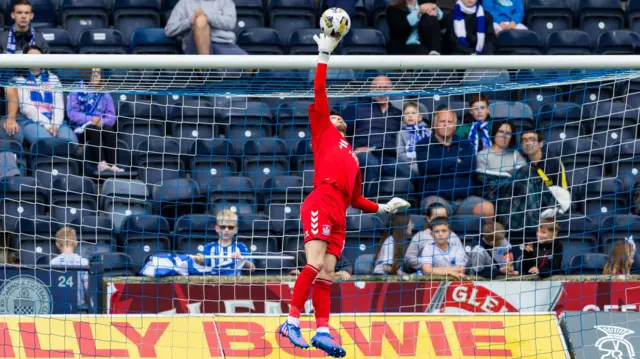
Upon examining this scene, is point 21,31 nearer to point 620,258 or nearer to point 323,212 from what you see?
point 323,212

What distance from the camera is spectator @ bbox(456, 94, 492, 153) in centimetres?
1049

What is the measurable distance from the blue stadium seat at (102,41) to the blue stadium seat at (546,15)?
452 centimetres

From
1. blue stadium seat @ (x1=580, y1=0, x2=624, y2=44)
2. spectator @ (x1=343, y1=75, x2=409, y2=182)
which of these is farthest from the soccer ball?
blue stadium seat @ (x1=580, y1=0, x2=624, y2=44)

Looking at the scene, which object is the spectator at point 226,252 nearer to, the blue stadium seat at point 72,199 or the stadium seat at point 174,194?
the stadium seat at point 174,194

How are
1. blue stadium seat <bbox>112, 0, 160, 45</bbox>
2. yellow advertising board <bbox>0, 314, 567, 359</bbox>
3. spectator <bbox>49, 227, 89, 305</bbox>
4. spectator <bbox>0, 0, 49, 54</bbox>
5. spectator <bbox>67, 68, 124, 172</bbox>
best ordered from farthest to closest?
blue stadium seat <bbox>112, 0, 160, 45</bbox>
spectator <bbox>0, 0, 49, 54</bbox>
spectator <bbox>67, 68, 124, 172</bbox>
spectator <bbox>49, 227, 89, 305</bbox>
yellow advertising board <bbox>0, 314, 567, 359</bbox>

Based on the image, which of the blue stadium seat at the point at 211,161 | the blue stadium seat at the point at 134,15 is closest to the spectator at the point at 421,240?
the blue stadium seat at the point at 211,161

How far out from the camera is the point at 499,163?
10.3 m

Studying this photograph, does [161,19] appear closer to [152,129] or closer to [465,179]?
[152,129]

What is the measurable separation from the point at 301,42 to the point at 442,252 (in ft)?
11.3

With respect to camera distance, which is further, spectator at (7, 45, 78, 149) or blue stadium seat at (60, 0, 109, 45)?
blue stadium seat at (60, 0, 109, 45)

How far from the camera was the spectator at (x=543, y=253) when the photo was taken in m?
10.1

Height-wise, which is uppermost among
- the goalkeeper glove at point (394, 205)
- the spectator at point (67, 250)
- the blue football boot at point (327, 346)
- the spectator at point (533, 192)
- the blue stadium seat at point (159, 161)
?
the blue stadium seat at point (159, 161)

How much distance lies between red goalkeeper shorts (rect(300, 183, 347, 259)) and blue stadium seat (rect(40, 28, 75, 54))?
4942 mm

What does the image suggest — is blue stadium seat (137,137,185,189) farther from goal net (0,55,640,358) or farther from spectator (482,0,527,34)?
spectator (482,0,527,34)
